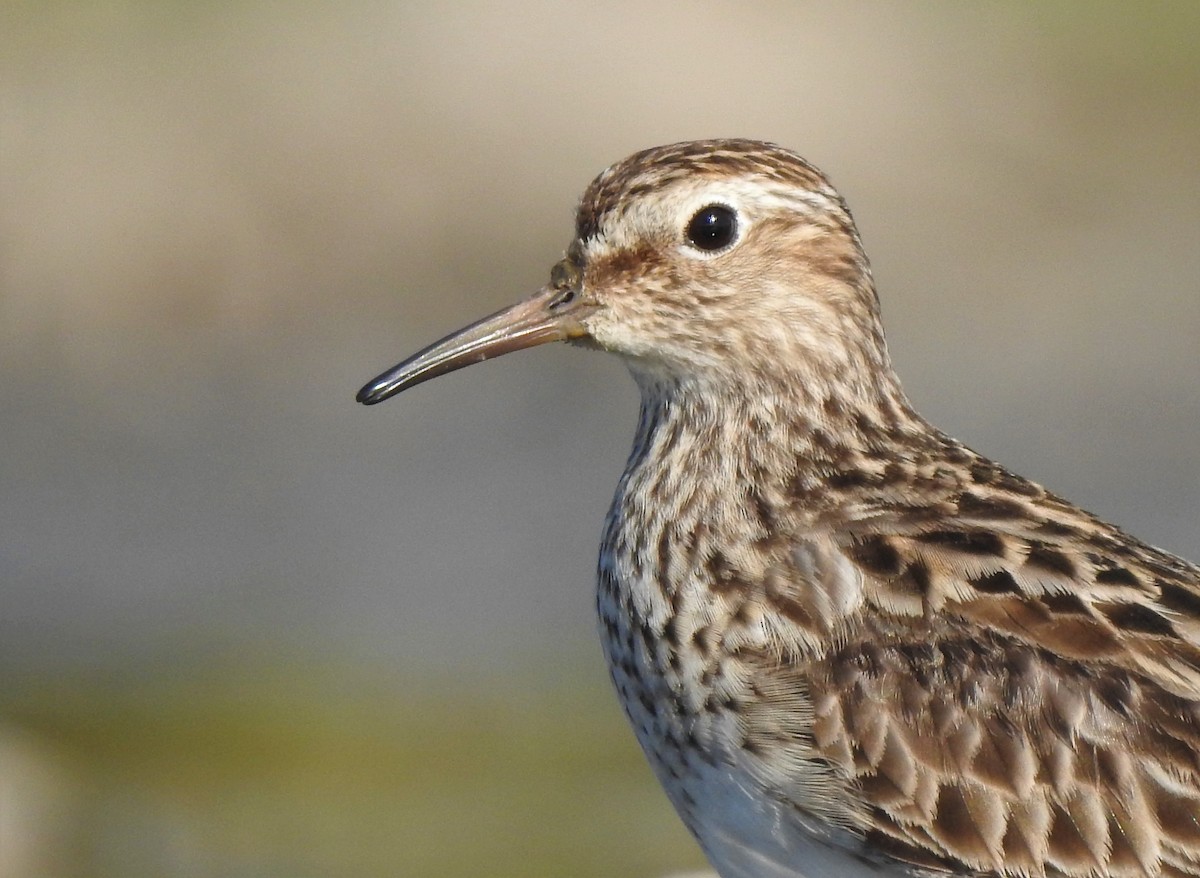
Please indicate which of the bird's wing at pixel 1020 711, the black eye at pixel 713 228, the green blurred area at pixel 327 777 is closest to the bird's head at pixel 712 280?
the black eye at pixel 713 228

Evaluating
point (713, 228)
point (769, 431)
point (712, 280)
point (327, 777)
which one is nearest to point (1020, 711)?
point (769, 431)

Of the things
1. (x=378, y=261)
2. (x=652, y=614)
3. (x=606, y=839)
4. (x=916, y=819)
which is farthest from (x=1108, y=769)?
(x=378, y=261)

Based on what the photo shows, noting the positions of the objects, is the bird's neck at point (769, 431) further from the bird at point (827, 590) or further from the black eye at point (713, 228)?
the black eye at point (713, 228)

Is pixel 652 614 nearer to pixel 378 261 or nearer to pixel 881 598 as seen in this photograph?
pixel 881 598

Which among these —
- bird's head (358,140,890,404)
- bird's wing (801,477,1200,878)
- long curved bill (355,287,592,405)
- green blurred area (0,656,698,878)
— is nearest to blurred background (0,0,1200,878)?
green blurred area (0,656,698,878)

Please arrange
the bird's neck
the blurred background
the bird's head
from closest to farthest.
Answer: the bird's head
the bird's neck
the blurred background

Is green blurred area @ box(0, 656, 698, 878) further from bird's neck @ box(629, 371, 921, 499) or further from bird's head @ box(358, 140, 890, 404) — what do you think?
bird's head @ box(358, 140, 890, 404)
